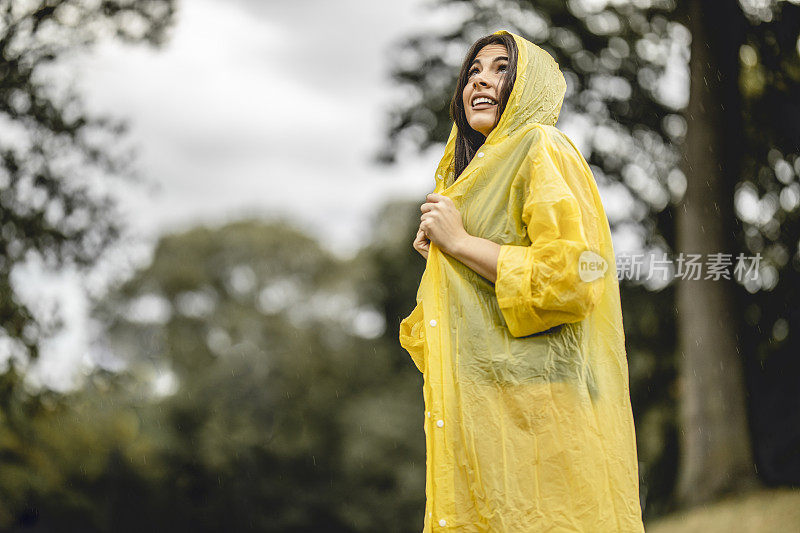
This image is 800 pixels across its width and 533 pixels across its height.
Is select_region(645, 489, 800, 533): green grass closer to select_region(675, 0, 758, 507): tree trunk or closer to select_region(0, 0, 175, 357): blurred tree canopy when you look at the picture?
select_region(675, 0, 758, 507): tree trunk

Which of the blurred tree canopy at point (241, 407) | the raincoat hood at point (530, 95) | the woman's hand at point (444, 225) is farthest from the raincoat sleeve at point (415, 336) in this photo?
the blurred tree canopy at point (241, 407)

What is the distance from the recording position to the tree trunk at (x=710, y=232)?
8.77 m

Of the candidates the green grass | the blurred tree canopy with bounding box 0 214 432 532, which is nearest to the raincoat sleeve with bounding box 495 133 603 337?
the green grass

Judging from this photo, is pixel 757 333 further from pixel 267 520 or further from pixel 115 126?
pixel 267 520

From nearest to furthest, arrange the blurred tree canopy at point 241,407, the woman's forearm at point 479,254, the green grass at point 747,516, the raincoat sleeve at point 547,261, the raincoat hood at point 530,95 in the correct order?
the raincoat sleeve at point 547,261, the woman's forearm at point 479,254, the raincoat hood at point 530,95, the green grass at point 747,516, the blurred tree canopy at point 241,407

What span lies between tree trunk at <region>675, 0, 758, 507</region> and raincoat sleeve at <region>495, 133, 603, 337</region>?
762cm

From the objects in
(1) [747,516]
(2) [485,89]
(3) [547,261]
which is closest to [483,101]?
(2) [485,89]

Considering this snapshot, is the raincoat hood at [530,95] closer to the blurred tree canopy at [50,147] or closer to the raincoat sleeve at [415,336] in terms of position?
the raincoat sleeve at [415,336]

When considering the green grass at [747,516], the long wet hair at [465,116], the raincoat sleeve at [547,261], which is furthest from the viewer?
the green grass at [747,516]

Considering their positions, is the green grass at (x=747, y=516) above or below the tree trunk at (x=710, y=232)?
below

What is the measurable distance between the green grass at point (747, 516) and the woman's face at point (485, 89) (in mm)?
6509

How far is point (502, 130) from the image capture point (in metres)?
2.11

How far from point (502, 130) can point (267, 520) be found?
19095 mm

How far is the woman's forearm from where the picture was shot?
192 centimetres
